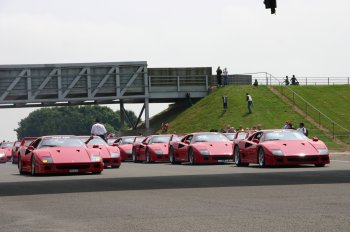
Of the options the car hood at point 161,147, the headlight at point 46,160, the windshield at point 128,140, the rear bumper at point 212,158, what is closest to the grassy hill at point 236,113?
the windshield at point 128,140

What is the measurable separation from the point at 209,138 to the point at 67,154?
28.6 ft

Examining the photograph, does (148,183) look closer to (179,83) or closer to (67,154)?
(67,154)

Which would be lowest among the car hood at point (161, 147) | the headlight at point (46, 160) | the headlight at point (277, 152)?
the headlight at point (46, 160)

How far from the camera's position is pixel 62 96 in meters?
73.9

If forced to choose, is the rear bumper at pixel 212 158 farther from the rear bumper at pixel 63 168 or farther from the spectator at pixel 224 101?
the spectator at pixel 224 101

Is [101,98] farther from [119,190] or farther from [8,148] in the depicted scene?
[119,190]

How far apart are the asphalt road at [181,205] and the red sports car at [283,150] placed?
650cm

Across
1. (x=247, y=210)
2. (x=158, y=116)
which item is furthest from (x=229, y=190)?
(x=158, y=116)

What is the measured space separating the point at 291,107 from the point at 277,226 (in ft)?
208


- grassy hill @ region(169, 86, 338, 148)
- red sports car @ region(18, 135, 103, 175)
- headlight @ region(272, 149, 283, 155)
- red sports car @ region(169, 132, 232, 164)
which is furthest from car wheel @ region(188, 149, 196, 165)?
grassy hill @ region(169, 86, 338, 148)

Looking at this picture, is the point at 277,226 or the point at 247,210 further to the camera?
the point at 247,210

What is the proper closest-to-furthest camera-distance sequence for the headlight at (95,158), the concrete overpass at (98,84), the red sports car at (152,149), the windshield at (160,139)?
the headlight at (95,158), the red sports car at (152,149), the windshield at (160,139), the concrete overpass at (98,84)

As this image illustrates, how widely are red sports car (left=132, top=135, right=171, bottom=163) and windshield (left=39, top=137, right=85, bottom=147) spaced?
10451 millimetres

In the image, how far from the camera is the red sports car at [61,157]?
74.7 feet
